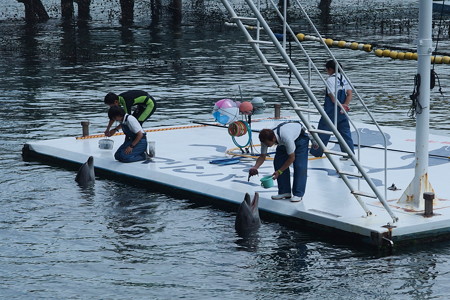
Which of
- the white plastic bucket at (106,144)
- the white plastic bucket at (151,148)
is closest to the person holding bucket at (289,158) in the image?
the white plastic bucket at (151,148)

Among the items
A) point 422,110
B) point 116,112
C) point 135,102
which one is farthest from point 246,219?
point 135,102

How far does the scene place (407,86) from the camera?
3027 cm

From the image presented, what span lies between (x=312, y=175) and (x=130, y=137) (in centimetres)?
326

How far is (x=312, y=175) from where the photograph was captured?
16.4 meters

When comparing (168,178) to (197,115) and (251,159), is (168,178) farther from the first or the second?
(197,115)

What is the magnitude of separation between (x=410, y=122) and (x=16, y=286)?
1380 centimetres

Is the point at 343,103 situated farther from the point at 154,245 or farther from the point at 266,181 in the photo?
the point at 154,245

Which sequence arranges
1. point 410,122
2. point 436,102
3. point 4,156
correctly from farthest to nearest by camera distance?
point 436,102 → point 410,122 → point 4,156

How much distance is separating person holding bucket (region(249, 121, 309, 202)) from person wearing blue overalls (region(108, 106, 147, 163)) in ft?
11.0

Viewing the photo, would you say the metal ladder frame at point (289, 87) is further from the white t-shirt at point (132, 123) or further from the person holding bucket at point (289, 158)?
the white t-shirt at point (132, 123)

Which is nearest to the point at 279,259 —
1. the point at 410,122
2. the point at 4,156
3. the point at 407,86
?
the point at 4,156

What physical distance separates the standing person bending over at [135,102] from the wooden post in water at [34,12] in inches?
1629

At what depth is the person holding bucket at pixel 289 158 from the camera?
1410 centimetres

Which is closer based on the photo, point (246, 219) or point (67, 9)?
point (246, 219)
